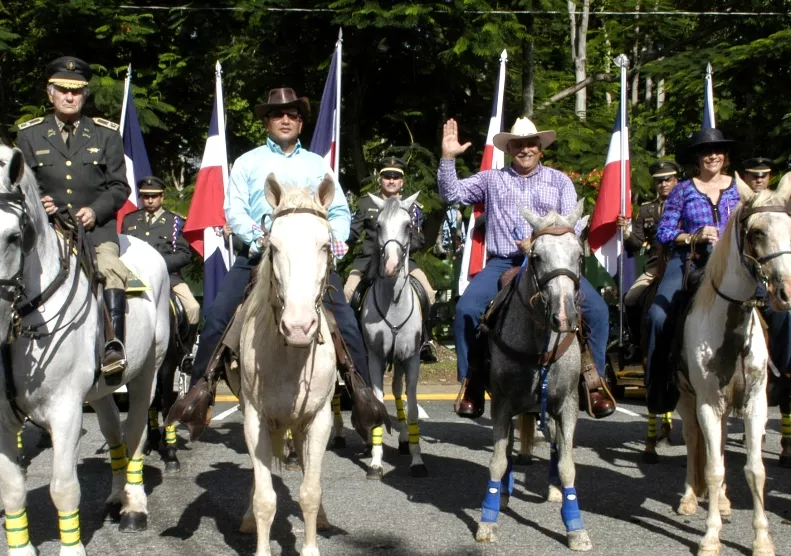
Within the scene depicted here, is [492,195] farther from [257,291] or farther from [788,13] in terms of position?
[788,13]

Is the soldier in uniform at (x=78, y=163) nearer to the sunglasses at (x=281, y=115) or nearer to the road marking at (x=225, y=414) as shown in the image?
the sunglasses at (x=281, y=115)

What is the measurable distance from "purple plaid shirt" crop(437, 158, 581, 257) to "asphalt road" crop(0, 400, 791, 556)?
7.18 ft

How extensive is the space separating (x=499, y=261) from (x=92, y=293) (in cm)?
313

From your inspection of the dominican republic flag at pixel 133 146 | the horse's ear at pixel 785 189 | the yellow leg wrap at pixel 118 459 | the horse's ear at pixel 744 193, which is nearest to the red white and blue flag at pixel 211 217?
the dominican republic flag at pixel 133 146

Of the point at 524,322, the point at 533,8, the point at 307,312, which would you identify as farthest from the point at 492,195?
the point at 533,8

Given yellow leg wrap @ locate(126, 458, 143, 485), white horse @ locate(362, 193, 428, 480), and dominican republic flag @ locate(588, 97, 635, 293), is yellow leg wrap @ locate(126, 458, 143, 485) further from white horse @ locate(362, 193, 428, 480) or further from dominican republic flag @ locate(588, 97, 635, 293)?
dominican republic flag @ locate(588, 97, 635, 293)

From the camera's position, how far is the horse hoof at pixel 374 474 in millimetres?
8844

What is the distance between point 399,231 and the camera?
909cm

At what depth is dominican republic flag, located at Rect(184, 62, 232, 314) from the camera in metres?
12.8

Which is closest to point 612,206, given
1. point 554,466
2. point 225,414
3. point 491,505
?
point 554,466

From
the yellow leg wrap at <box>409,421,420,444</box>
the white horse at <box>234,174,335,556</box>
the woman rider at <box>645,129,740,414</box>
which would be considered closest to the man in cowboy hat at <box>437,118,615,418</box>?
the woman rider at <box>645,129,740,414</box>

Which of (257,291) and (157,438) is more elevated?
(257,291)

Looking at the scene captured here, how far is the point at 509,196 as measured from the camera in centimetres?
735

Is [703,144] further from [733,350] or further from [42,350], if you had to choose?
[42,350]
